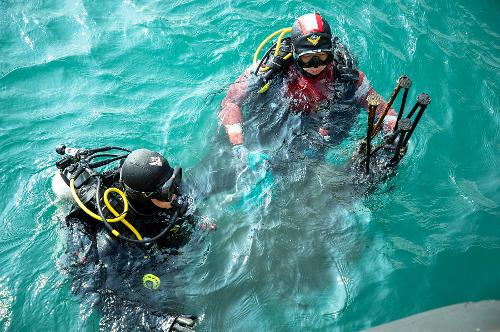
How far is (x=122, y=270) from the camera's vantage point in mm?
4477

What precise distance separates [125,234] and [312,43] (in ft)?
11.0

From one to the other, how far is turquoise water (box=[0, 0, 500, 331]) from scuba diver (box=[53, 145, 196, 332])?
1.26 feet

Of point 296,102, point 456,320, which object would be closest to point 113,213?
point 296,102

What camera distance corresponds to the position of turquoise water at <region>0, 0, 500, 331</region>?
482cm

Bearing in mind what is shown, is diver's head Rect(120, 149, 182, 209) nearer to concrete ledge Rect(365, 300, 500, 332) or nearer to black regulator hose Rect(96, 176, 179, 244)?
black regulator hose Rect(96, 176, 179, 244)

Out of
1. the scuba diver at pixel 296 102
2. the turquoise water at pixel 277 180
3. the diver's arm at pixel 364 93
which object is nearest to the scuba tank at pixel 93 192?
the turquoise water at pixel 277 180

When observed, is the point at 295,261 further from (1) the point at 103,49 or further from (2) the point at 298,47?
(1) the point at 103,49

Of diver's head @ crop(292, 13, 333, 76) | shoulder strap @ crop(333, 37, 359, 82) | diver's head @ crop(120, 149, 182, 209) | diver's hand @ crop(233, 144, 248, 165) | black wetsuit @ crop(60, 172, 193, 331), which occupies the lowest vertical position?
black wetsuit @ crop(60, 172, 193, 331)

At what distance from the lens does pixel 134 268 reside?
4.52 meters

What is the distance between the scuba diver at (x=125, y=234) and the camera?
4.09 m

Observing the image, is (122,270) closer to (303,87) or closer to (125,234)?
(125,234)

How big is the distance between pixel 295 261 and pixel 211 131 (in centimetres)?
268

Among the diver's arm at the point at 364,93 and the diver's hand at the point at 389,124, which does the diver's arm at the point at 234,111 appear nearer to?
the diver's arm at the point at 364,93

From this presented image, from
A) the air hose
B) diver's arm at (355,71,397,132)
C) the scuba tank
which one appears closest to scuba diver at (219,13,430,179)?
diver's arm at (355,71,397,132)
